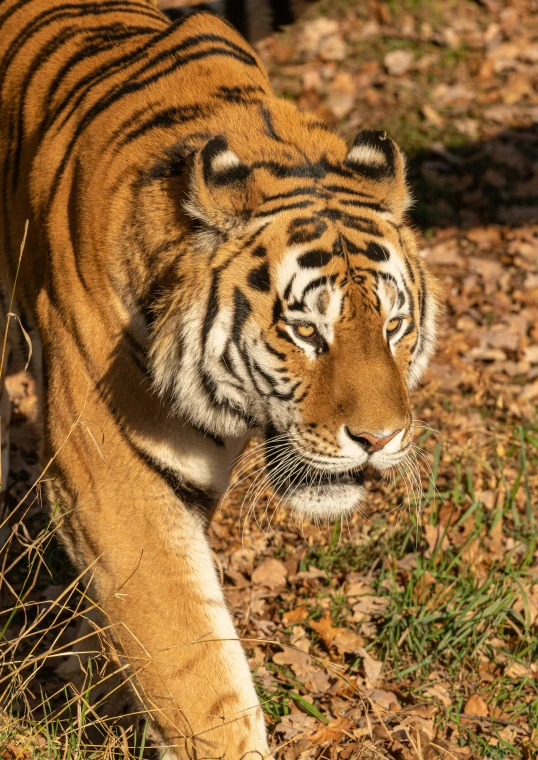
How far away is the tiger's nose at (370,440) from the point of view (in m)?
2.54

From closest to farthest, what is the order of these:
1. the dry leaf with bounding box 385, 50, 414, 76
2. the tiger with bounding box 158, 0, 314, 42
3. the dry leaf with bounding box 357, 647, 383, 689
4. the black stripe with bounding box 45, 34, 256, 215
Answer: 1. the black stripe with bounding box 45, 34, 256, 215
2. the dry leaf with bounding box 357, 647, 383, 689
3. the tiger with bounding box 158, 0, 314, 42
4. the dry leaf with bounding box 385, 50, 414, 76

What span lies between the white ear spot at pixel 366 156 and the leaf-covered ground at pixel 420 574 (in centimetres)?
84

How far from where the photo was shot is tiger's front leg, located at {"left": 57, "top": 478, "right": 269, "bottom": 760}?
107 inches

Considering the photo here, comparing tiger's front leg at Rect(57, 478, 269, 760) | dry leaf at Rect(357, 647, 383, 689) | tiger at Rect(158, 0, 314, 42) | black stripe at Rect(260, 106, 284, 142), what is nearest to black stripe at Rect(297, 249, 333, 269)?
black stripe at Rect(260, 106, 284, 142)

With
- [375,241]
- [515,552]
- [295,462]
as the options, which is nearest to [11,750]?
[295,462]

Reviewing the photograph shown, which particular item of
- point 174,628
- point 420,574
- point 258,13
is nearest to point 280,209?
point 174,628

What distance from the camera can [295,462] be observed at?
107 inches

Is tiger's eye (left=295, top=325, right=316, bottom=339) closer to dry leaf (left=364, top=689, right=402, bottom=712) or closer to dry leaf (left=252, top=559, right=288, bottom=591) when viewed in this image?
dry leaf (left=364, top=689, right=402, bottom=712)

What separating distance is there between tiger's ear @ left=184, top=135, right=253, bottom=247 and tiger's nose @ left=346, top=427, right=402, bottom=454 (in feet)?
2.03

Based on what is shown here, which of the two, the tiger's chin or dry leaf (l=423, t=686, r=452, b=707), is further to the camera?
dry leaf (l=423, t=686, r=452, b=707)

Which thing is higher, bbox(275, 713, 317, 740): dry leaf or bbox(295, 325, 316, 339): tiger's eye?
bbox(295, 325, 316, 339): tiger's eye

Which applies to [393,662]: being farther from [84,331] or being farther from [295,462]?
[84,331]

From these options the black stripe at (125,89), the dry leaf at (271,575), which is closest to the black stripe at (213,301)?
the black stripe at (125,89)

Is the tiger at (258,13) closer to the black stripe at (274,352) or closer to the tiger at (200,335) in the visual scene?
the tiger at (200,335)
